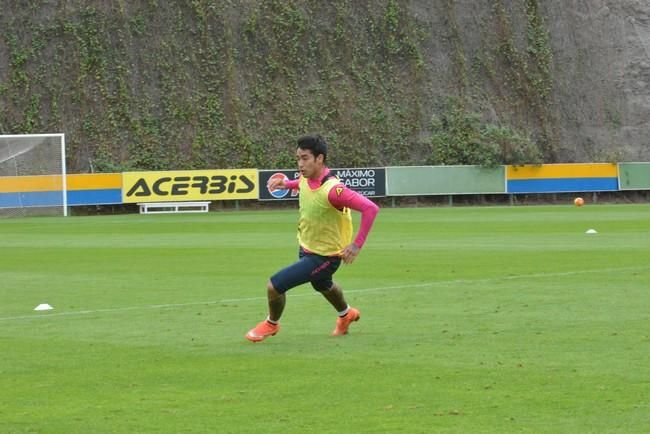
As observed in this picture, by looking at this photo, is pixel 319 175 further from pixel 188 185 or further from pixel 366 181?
pixel 366 181

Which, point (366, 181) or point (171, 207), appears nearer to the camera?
point (171, 207)

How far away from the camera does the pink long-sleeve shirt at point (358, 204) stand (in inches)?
458

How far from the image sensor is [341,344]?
11.9 m

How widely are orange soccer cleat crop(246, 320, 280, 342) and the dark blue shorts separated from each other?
Result: 385mm

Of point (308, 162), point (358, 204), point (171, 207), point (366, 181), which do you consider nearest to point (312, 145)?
point (308, 162)

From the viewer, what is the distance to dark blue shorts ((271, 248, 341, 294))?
1205 cm

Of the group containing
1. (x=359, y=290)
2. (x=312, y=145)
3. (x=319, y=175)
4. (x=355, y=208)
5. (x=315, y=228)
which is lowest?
(x=359, y=290)

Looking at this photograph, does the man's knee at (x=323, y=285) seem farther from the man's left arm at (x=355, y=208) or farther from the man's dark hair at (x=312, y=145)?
the man's dark hair at (x=312, y=145)

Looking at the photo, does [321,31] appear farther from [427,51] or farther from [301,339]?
[301,339]

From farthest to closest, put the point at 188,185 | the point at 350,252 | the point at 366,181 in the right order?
the point at 366,181, the point at 188,185, the point at 350,252

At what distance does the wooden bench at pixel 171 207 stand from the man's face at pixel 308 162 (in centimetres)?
3623

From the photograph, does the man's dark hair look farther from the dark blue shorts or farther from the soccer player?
the dark blue shorts

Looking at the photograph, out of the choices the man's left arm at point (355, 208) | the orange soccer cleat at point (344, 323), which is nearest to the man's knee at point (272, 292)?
the orange soccer cleat at point (344, 323)

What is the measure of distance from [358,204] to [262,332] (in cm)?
171
